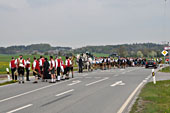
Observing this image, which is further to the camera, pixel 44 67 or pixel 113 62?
pixel 113 62

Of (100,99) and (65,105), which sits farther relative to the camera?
(100,99)

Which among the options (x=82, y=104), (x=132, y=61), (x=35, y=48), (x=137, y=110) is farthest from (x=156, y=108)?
(x=35, y=48)

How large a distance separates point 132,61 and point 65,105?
162ft

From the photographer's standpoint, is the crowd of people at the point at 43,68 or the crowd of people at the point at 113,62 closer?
the crowd of people at the point at 43,68

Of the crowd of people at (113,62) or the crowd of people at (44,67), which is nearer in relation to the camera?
the crowd of people at (44,67)

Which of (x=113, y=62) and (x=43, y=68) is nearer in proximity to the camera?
(x=43, y=68)

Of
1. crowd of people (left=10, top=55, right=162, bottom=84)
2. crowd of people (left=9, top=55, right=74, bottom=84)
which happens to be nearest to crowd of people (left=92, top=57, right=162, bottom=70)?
crowd of people (left=10, top=55, right=162, bottom=84)

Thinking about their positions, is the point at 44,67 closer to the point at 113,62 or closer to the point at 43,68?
the point at 43,68

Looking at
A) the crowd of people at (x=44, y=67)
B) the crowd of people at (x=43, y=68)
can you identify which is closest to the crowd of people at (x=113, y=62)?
the crowd of people at (x=43, y=68)

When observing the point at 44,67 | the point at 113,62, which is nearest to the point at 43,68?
the point at 44,67

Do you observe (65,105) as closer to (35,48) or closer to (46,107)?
(46,107)

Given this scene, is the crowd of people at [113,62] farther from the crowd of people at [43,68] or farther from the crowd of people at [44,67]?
the crowd of people at [44,67]

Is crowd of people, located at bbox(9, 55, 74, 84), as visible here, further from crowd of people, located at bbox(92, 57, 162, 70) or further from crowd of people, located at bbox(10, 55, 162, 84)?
crowd of people, located at bbox(92, 57, 162, 70)

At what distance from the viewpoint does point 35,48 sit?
565 ft
